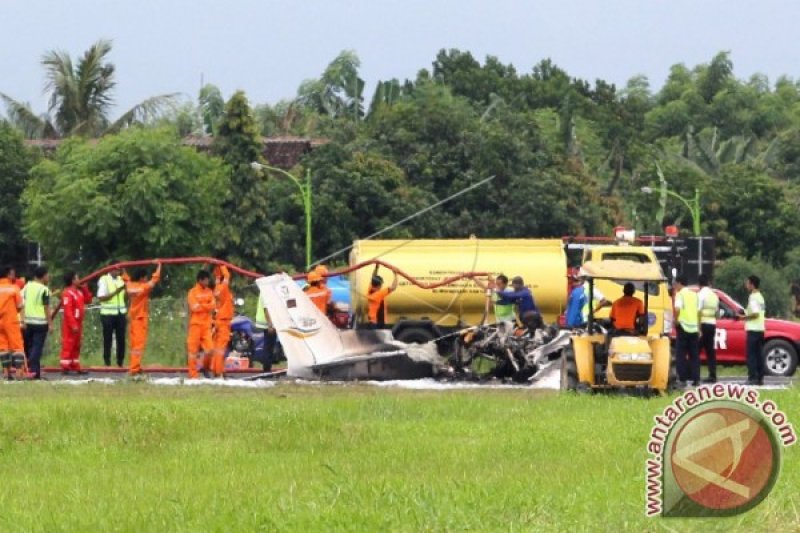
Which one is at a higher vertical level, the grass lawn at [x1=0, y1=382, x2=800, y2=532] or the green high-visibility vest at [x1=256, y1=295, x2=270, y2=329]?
the green high-visibility vest at [x1=256, y1=295, x2=270, y2=329]

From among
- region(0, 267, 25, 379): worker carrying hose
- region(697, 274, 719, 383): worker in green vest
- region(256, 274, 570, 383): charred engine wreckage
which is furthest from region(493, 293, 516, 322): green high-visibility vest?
region(0, 267, 25, 379): worker carrying hose

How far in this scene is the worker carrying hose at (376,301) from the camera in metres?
32.0

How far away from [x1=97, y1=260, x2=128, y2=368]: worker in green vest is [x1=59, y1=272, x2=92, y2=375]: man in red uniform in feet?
2.01

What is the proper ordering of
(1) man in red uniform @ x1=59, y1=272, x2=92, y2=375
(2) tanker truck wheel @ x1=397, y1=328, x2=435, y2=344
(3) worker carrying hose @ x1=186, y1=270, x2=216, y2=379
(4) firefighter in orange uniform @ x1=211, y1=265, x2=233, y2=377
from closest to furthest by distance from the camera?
(3) worker carrying hose @ x1=186, y1=270, x2=216, y2=379
(4) firefighter in orange uniform @ x1=211, y1=265, x2=233, y2=377
(1) man in red uniform @ x1=59, y1=272, x2=92, y2=375
(2) tanker truck wheel @ x1=397, y1=328, x2=435, y2=344

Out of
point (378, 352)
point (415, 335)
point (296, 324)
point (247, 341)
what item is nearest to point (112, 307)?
point (296, 324)

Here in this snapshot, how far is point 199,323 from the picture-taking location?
26438 millimetres

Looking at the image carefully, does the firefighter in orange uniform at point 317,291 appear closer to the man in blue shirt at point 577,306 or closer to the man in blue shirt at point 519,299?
the man in blue shirt at point 519,299

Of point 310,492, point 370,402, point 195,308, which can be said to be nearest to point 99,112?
point 195,308

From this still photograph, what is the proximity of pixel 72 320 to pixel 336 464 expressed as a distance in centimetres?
1492

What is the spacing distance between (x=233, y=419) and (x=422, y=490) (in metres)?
6.12

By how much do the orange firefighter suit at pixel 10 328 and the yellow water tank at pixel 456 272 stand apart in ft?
29.7

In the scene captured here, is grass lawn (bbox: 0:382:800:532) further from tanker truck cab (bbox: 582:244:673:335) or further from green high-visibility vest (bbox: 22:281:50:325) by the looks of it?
tanker truck cab (bbox: 582:244:673:335)

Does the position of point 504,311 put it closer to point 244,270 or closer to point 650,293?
point 650,293

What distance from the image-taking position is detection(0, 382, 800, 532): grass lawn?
444 inches
